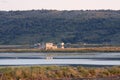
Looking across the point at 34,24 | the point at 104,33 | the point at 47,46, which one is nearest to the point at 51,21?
the point at 34,24

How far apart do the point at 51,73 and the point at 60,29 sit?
10496 cm

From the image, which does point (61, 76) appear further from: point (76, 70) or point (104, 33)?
point (104, 33)

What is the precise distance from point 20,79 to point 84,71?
5.17 metres

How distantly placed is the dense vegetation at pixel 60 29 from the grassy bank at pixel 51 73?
82149 millimetres

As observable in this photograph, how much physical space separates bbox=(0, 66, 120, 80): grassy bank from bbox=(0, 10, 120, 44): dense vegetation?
82.1 metres

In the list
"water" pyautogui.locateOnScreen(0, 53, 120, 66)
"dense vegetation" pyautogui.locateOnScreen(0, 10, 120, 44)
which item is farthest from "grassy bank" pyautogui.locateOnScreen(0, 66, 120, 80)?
"dense vegetation" pyautogui.locateOnScreen(0, 10, 120, 44)

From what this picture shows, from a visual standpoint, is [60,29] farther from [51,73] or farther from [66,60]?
[51,73]

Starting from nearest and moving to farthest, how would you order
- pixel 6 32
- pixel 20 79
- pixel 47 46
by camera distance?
pixel 20 79 → pixel 47 46 → pixel 6 32

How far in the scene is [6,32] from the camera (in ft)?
462

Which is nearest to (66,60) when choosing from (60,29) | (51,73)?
(51,73)

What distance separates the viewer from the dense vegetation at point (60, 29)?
417 ft

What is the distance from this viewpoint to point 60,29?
14012 centimetres

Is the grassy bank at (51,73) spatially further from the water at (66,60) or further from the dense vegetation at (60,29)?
the dense vegetation at (60,29)

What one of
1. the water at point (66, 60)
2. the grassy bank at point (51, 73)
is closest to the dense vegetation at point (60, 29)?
the water at point (66, 60)
